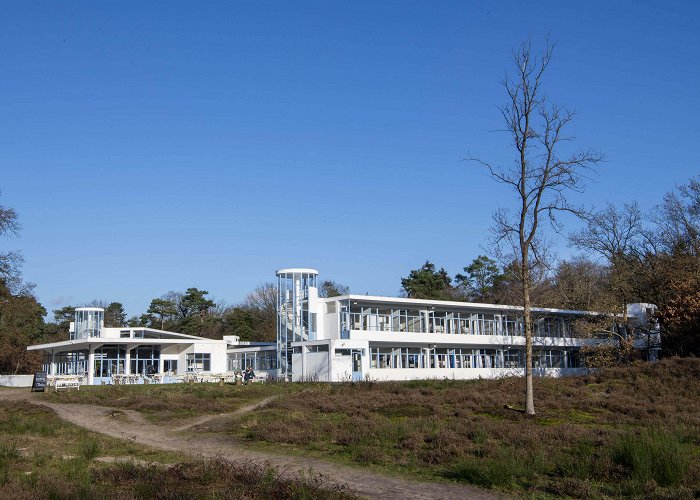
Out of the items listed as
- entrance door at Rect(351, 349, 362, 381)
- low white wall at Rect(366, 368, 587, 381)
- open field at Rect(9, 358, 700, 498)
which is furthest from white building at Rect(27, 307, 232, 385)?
open field at Rect(9, 358, 700, 498)

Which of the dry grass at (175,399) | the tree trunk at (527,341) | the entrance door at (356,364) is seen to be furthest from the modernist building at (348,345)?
the tree trunk at (527,341)

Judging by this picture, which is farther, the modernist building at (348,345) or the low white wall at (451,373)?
the low white wall at (451,373)

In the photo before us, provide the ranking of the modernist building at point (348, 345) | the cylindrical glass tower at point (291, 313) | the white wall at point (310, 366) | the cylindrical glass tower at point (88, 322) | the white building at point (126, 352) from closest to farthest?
the white wall at point (310, 366) → the modernist building at point (348, 345) → the cylindrical glass tower at point (291, 313) → the white building at point (126, 352) → the cylindrical glass tower at point (88, 322)

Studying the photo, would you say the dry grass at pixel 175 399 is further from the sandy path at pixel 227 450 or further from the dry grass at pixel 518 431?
the dry grass at pixel 518 431

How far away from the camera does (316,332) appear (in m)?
51.0

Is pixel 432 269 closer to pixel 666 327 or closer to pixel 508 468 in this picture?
pixel 666 327

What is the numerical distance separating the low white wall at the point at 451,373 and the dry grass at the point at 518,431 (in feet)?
43.1

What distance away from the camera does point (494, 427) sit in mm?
19516

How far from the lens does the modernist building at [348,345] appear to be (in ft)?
165

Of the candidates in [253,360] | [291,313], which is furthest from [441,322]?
[253,360]

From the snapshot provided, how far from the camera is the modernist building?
50.2 meters

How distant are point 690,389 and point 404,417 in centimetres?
1672

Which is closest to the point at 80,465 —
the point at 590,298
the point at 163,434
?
the point at 163,434

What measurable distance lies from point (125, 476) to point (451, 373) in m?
46.1
